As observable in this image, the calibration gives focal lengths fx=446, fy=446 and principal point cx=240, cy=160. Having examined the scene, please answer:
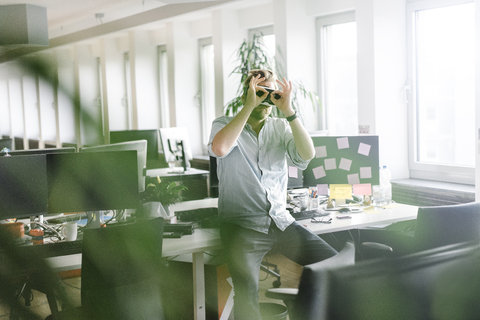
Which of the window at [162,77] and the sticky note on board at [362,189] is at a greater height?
the window at [162,77]

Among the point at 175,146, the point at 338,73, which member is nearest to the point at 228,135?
the point at 175,146

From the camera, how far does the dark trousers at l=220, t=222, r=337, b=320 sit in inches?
70.4

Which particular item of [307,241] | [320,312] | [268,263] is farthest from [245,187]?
[268,263]

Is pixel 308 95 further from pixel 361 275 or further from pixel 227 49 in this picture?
pixel 361 275

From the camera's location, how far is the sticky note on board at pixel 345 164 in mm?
2717

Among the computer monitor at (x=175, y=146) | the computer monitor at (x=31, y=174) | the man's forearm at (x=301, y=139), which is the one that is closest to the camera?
the man's forearm at (x=301, y=139)

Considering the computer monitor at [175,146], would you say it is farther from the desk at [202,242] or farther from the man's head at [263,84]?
the man's head at [263,84]

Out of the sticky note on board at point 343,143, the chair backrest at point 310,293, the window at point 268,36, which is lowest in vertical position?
the chair backrest at point 310,293

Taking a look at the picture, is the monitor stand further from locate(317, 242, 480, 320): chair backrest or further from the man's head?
locate(317, 242, 480, 320): chair backrest

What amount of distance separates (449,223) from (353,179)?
80cm

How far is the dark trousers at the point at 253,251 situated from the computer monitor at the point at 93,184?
0.64 meters

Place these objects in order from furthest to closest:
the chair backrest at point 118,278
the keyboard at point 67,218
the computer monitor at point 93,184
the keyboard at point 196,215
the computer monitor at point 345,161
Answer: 1. the computer monitor at point 345,161
2. the keyboard at point 67,218
3. the keyboard at point 196,215
4. the computer monitor at point 93,184
5. the chair backrest at point 118,278

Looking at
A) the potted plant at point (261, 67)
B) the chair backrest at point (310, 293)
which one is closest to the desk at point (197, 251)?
the chair backrest at point (310, 293)

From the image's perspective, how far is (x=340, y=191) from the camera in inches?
108
